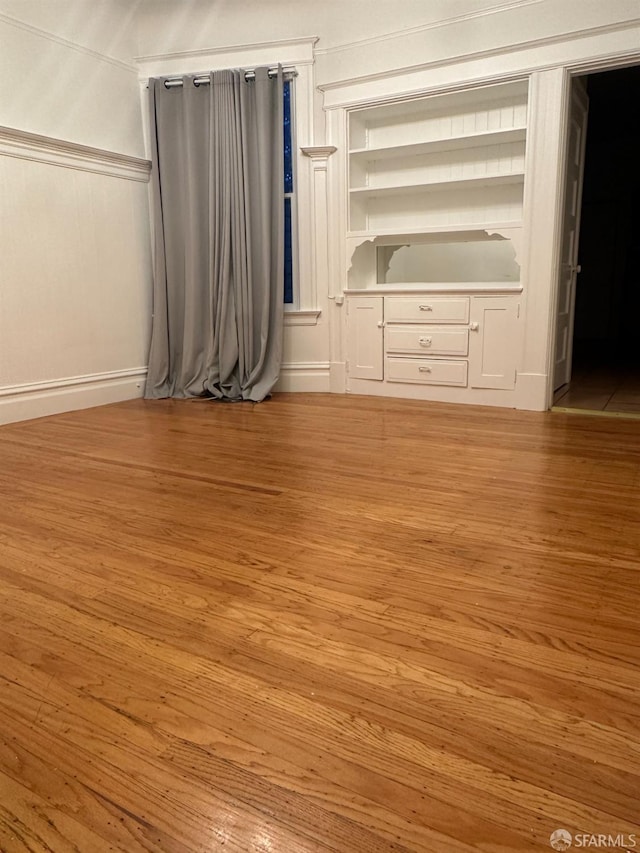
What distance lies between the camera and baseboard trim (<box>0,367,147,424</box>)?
11.7 feet

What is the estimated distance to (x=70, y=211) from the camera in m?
3.84

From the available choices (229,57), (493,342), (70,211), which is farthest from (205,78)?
(493,342)

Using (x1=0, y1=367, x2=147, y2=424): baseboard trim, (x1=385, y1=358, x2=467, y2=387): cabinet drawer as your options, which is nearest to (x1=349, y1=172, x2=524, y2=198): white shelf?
(x1=385, y1=358, x2=467, y2=387): cabinet drawer

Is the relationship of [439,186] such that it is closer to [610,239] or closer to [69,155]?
[69,155]

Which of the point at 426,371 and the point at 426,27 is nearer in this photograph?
the point at 426,27

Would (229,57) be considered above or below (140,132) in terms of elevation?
above

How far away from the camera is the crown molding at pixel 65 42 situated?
342 centimetres

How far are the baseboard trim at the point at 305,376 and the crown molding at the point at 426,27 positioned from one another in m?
2.12

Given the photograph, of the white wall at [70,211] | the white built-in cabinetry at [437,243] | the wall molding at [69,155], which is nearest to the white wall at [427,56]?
the white built-in cabinetry at [437,243]

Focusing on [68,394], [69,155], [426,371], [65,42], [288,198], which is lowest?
[68,394]

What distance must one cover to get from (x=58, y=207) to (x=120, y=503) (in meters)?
2.52

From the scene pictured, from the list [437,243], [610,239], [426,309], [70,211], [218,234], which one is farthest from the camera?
[610,239]

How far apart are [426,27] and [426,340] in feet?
6.37

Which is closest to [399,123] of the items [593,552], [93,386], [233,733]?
[93,386]
